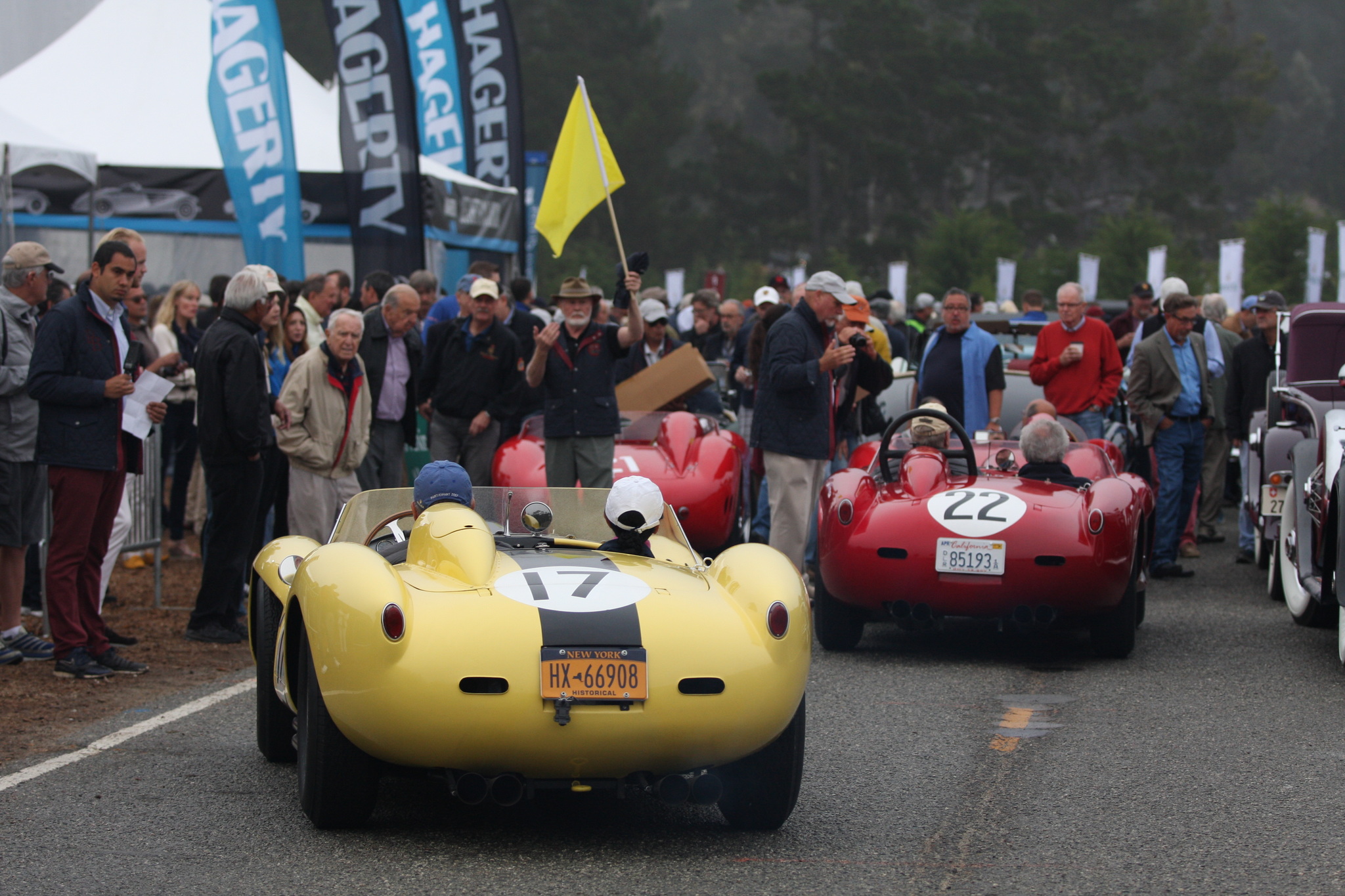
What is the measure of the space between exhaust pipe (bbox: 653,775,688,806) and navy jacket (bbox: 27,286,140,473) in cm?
406

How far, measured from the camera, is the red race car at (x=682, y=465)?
1089 cm

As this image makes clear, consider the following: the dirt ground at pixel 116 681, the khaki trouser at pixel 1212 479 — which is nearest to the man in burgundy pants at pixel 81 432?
the dirt ground at pixel 116 681

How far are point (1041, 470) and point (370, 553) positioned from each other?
483 centimetres

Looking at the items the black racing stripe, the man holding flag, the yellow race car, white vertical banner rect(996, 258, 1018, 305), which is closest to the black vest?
the man holding flag

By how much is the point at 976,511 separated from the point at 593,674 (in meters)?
3.96

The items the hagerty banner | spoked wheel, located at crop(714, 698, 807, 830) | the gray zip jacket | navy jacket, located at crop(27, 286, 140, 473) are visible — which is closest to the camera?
spoked wheel, located at crop(714, 698, 807, 830)

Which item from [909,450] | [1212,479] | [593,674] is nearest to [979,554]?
[909,450]

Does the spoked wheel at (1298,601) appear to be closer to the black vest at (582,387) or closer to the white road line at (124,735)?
the black vest at (582,387)

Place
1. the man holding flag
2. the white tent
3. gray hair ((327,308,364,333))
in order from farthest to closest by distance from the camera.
A: the white tent, the man holding flag, gray hair ((327,308,364,333))

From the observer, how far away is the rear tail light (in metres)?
4.47

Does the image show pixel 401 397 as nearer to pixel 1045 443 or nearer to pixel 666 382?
pixel 666 382

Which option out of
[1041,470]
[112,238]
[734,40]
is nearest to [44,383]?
[112,238]

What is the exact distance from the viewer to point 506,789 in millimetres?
4469

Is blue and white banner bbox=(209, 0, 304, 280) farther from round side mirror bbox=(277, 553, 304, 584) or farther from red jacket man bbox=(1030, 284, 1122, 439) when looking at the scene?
round side mirror bbox=(277, 553, 304, 584)
